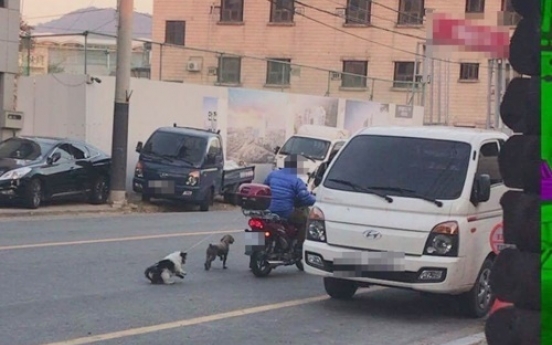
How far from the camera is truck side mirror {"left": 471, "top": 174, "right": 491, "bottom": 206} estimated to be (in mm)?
10180

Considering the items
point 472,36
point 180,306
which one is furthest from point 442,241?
point 472,36

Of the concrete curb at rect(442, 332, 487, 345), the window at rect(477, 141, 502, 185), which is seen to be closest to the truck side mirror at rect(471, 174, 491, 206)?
the window at rect(477, 141, 502, 185)

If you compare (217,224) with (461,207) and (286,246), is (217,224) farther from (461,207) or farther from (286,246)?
(461,207)

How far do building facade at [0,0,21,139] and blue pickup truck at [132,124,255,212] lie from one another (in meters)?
4.68

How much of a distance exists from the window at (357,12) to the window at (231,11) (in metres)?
6.24

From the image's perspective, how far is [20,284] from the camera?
1105cm

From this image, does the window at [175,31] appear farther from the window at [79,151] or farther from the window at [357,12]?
the window at [79,151]

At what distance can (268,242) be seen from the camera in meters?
12.5

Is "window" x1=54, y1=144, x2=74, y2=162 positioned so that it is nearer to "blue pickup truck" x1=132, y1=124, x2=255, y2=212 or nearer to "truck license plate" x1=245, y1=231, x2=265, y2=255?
"blue pickup truck" x1=132, y1=124, x2=255, y2=212

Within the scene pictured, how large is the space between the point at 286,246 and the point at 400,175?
2.57m

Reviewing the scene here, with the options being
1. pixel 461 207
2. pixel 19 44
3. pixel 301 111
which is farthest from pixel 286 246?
pixel 301 111

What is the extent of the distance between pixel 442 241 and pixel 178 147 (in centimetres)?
1474

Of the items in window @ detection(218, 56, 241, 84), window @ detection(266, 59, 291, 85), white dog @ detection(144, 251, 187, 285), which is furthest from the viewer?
window @ detection(266, 59, 291, 85)

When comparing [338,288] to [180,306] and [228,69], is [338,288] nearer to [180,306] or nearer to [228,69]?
[180,306]
